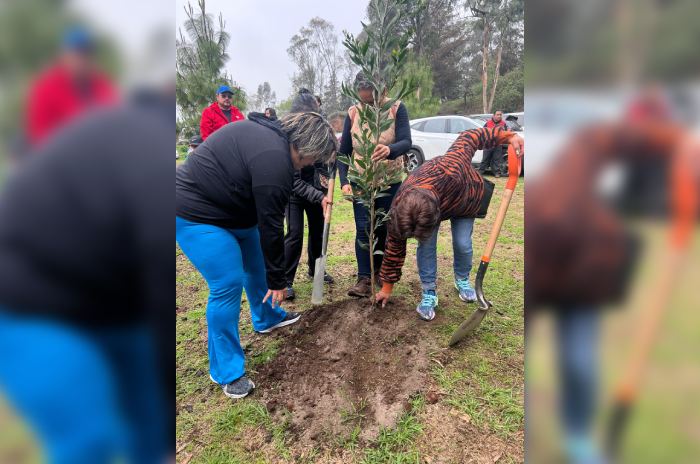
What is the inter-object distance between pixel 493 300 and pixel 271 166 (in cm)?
247

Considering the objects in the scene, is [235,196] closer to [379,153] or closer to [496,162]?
[379,153]

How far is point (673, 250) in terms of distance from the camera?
15.1 inches

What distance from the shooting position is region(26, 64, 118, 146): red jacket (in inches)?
18.5

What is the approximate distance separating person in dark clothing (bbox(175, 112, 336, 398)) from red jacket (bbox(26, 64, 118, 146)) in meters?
1.35

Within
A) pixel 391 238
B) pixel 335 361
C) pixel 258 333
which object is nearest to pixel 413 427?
pixel 335 361

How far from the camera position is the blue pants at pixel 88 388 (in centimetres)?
58

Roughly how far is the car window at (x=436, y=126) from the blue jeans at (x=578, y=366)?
1027cm

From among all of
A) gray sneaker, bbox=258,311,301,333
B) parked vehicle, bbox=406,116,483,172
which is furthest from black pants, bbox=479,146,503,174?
gray sneaker, bbox=258,311,301,333

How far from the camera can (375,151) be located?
270 centimetres

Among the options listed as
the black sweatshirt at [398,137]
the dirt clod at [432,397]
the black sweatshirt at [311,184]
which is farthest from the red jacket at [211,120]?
the dirt clod at [432,397]

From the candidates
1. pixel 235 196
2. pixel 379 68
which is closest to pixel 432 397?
pixel 235 196

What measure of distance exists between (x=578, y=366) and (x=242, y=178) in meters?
1.79

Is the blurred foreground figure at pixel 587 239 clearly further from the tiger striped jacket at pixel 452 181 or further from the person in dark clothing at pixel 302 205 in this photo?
the person in dark clothing at pixel 302 205

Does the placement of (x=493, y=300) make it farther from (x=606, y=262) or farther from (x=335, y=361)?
(x=606, y=262)
